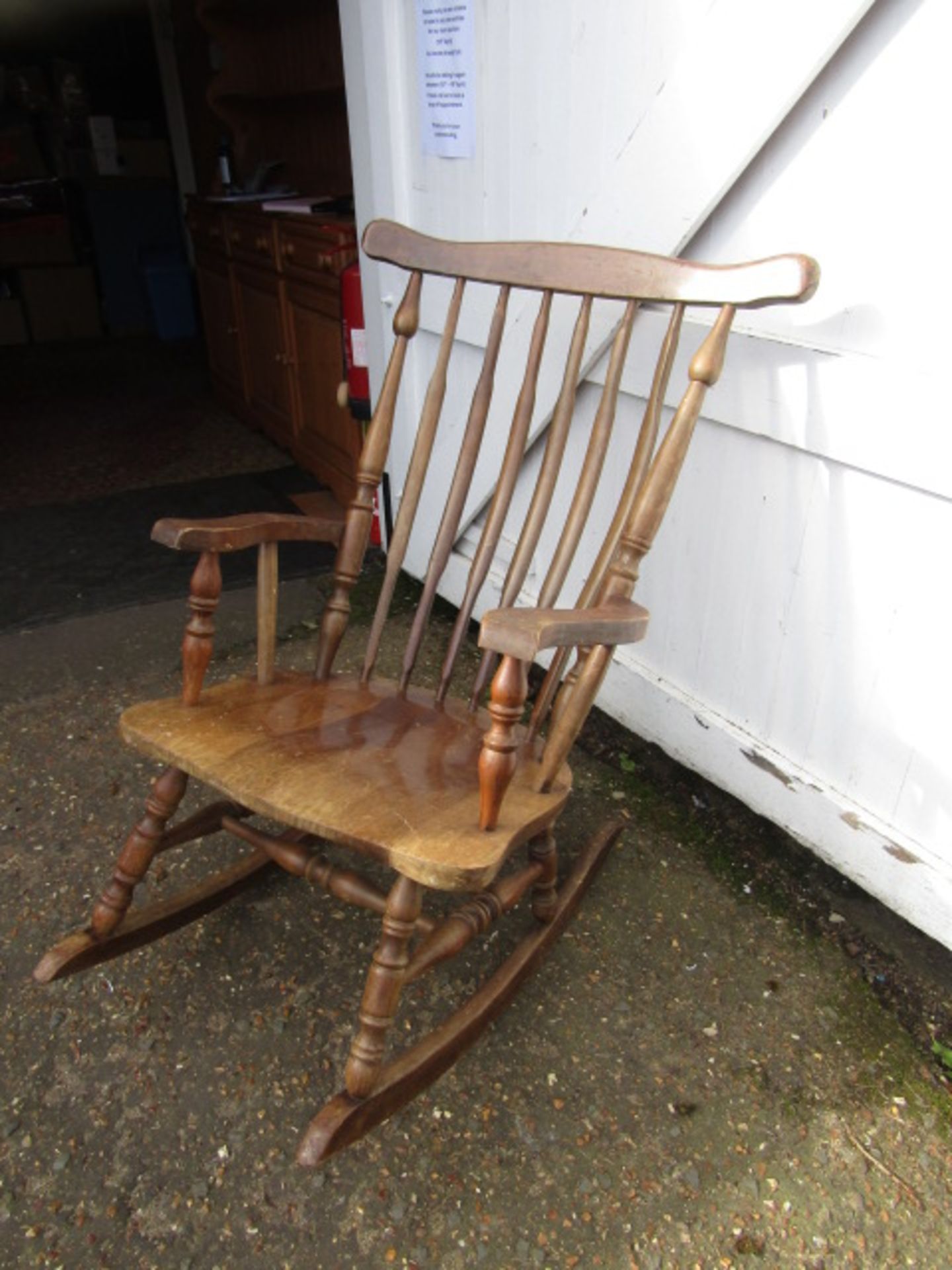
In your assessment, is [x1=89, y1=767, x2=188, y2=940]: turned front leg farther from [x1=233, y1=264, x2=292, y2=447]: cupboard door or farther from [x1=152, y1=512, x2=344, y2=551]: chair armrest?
[x1=233, y1=264, x2=292, y2=447]: cupboard door

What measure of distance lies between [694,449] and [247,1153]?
4.41ft

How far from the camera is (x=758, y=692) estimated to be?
5.78 ft

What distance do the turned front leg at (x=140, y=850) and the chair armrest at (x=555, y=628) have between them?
2.07ft

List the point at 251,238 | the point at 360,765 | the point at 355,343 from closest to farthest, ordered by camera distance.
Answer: the point at 360,765 < the point at 355,343 < the point at 251,238

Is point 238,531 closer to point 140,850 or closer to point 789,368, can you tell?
point 140,850

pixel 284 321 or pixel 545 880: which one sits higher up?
pixel 284 321

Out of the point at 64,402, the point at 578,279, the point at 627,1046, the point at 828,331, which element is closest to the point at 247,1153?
the point at 627,1046

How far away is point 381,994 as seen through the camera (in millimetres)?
1193

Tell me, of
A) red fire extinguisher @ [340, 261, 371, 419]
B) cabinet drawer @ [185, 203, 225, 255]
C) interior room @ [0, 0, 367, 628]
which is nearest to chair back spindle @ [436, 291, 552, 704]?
interior room @ [0, 0, 367, 628]

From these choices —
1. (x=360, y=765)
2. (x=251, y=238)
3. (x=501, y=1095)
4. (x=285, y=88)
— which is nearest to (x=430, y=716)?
(x=360, y=765)

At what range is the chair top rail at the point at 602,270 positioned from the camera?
1.14m

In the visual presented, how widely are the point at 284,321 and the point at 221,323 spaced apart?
1.01 m

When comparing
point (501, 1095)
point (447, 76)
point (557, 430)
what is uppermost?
point (447, 76)

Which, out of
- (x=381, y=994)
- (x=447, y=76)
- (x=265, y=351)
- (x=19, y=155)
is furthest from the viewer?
(x=19, y=155)
